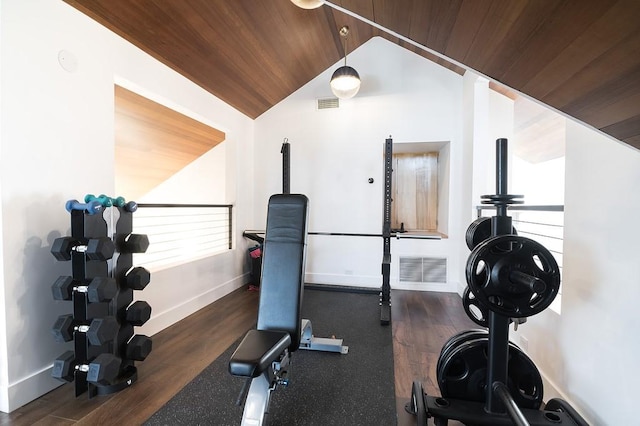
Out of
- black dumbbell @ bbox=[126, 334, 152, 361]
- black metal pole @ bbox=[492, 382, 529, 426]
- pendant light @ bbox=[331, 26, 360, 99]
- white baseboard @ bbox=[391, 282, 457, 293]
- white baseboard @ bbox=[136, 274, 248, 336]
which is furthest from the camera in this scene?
white baseboard @ bbox=[391, 282, 457, 293]

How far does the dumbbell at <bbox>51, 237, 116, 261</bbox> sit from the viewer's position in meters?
1.71

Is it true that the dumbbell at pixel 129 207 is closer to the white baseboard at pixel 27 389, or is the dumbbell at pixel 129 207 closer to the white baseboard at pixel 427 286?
the white baseboard at pixel 27 389

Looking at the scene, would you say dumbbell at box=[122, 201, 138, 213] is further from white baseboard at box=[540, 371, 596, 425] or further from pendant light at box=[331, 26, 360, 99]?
white baseboard at box=[540, 371, 596, 425]

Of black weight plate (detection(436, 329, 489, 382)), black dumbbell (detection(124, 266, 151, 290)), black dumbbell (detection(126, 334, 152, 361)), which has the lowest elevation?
black dumbbell (detection(126, 334, 152, 361))

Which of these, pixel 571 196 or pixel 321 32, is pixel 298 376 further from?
pixel 321 32

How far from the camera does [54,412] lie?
170 centimetres

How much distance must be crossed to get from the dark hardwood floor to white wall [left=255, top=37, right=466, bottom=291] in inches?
32.8

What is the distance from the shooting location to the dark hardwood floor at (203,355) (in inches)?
66.4

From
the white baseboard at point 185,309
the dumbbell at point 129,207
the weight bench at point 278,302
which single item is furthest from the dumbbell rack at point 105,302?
the weight bench at point 278,302

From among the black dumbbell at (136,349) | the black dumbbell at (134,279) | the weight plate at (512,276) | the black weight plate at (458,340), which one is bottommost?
the black dumbbell at (136,349)

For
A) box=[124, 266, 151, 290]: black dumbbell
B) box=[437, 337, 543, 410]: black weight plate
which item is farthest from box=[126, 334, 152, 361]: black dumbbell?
box=[437, 337, 543, 410]: black weight plate

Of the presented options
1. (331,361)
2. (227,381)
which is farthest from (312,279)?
(227,381)

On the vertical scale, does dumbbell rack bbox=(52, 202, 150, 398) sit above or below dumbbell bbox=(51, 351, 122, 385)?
above

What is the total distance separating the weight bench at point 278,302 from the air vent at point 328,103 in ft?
9.14
